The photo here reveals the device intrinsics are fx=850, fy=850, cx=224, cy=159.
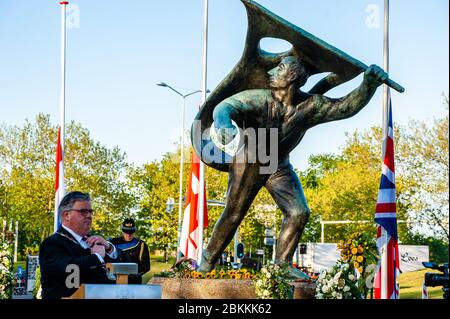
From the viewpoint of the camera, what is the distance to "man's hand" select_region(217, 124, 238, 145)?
942cm

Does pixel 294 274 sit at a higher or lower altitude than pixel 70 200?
lower

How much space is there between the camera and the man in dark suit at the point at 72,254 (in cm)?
657

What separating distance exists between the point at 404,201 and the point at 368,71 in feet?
122

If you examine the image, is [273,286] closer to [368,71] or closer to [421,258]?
[368,71]

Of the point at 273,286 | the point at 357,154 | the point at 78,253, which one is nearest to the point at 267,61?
the point at 273,286

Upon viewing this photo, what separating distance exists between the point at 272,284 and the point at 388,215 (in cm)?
756

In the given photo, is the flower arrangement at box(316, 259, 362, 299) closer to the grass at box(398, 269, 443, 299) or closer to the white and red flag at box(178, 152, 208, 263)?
the white and red flag at box(178, 152, 208, 263)

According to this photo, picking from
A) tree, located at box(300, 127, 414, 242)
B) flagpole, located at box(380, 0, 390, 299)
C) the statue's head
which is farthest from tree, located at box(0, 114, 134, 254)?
the statue's head

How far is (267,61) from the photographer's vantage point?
1069 centimetres

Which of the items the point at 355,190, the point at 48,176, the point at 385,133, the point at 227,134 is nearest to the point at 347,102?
the point at 227,134

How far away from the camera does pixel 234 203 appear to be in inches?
429

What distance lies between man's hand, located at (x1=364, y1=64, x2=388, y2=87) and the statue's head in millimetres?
842

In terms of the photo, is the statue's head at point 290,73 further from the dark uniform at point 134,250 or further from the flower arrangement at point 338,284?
the dark uniform at point 134,250

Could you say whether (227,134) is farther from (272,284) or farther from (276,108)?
(272,284)
